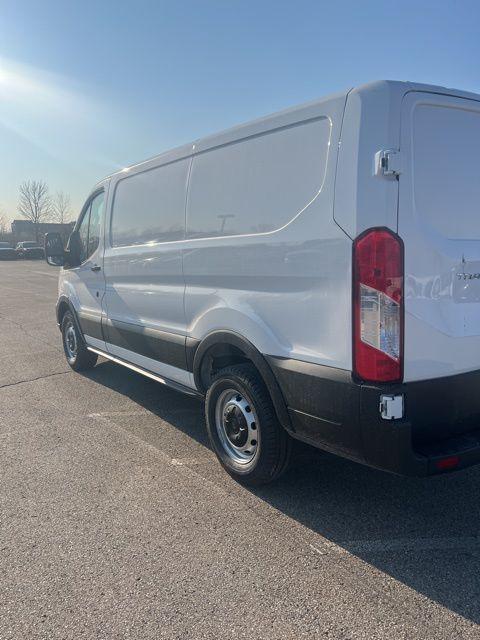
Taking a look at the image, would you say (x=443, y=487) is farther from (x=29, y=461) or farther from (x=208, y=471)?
(x=29, y=461)

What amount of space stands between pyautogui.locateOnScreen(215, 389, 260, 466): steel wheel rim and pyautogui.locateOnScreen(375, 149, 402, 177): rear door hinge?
5.44ft

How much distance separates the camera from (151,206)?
472 cm

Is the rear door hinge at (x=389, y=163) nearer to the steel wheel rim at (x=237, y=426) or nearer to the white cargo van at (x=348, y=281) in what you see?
the white cargo van at (x=348, y=281)

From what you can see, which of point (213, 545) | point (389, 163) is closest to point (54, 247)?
point (213, 545)

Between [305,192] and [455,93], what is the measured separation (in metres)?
0.95

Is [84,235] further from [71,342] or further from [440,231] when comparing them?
[440,231]

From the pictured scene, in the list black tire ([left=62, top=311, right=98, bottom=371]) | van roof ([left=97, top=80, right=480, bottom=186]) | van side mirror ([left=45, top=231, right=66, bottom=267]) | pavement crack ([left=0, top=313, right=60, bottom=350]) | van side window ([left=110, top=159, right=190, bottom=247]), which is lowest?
pavement crack ([left=0, top=313, right=60, bottom=350])

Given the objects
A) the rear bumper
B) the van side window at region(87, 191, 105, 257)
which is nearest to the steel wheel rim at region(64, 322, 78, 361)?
the van side window at region(87, 191, 105, 257)

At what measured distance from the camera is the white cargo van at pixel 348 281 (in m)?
2.64

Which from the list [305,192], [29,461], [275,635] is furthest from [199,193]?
[275,635]

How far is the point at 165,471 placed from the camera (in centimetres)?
390

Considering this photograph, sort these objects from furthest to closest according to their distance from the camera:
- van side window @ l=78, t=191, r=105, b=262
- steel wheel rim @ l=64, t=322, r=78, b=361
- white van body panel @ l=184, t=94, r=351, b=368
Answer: steel wheel rim @ l=64, t=322, r=78, b=361
van side window @ l=78, t=191, r=105, b=262
white van body panel @ l=184, t=94, r=351, b=368

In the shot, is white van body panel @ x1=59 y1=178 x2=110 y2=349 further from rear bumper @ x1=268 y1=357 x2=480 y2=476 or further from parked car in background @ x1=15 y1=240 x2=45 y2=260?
parked car in background @ x1=15 y1=240 x2=45 y2=260

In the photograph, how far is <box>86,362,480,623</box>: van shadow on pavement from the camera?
8.61 feet
